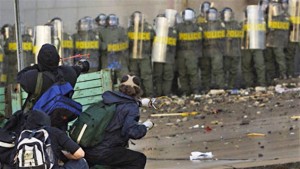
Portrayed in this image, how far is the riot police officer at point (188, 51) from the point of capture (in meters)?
16.4

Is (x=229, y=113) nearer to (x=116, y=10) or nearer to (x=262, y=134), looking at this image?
(x=262, y=134)

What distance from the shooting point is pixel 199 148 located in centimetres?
1022

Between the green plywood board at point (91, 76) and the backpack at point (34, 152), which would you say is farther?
the green plywood board at point (91, 76)

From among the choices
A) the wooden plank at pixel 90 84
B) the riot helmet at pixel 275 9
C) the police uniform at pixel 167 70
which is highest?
the riot helmet at pixel 275 9

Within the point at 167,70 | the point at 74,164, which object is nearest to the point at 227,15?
the point at 167,70

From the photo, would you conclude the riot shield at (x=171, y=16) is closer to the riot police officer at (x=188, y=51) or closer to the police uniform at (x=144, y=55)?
the riot police officer at (x=188, y=51)

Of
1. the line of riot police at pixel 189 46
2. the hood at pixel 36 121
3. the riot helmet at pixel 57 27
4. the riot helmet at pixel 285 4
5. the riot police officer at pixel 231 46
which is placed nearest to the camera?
the hood at pixel 36 121

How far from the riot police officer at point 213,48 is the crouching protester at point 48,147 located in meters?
10.4

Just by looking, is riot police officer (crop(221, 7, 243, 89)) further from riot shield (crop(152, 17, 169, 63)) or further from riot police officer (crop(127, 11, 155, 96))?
riot police officer (crop(127, 11, 155, 96))

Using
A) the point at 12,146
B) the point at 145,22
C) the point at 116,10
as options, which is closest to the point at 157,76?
the point at 145,22

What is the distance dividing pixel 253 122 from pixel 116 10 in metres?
6.92

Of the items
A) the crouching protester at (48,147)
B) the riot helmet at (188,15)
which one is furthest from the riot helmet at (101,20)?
the crouching protester at (48,147)

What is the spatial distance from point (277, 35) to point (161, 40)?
8.55 feet

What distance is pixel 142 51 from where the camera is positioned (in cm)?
1619
